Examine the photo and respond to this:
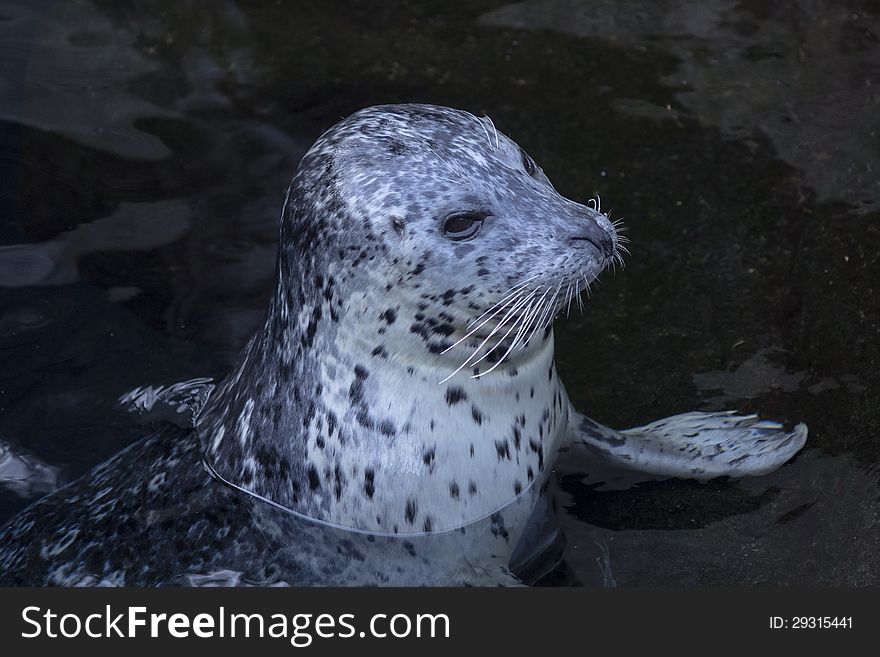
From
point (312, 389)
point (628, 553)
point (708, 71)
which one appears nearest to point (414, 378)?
point (312, 389)

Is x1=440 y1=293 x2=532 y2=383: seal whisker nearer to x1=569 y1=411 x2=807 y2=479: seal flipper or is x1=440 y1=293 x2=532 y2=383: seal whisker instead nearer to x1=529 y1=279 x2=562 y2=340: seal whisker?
x1=529 y1=279 x2=562 y2=340: seal whisker

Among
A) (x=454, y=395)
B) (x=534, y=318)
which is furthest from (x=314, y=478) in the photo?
(x=534, y=318)

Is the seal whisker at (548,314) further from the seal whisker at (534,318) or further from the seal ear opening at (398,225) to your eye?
the seal ear opening at (398,225)

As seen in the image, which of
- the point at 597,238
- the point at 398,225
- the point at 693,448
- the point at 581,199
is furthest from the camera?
the point at 581,199

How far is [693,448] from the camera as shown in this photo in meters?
4.60

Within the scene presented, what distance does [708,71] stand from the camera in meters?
6.29

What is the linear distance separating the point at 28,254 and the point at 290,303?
1.98 meters

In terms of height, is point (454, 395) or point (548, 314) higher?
point (548, 314)

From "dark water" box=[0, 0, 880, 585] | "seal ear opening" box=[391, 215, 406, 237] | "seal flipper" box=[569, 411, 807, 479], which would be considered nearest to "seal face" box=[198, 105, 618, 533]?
"seal ear opening" box=[391, 215, 406, 237]

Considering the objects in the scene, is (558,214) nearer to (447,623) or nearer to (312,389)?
(312,389)

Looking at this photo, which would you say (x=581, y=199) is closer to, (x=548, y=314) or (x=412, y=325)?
(x=548, y=314)

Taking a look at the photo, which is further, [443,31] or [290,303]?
[443,31]

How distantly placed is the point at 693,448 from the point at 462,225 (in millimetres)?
1328

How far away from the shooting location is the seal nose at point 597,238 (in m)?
3.89
